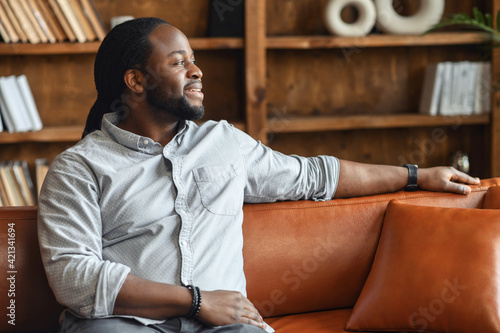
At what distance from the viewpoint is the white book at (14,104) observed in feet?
8.29

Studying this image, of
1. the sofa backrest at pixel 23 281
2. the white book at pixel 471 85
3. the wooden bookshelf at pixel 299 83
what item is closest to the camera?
the sofa backrest at pixel 23 281

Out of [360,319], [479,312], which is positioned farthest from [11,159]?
[479,312]

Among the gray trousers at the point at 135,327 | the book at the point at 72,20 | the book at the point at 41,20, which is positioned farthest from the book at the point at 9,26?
the gray trousers at the point at 135,327

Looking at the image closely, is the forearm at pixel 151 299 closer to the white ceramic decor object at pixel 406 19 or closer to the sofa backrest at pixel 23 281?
the sofa backrest at pixel 23 281

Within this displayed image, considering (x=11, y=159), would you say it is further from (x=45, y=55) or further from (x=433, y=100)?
(x=433, y=100)

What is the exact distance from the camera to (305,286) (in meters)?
1.53

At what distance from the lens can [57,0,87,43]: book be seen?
251 centimetres

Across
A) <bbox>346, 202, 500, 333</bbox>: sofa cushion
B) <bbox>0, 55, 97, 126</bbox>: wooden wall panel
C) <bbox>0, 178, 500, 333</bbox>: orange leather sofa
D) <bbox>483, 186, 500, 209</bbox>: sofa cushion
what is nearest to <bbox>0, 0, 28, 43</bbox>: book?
<bbox>0, 55, 97, 126</bbox>: wooden wall panel

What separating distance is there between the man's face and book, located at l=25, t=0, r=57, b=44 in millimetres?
1223

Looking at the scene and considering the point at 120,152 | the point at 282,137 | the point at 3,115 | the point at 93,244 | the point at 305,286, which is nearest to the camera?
the point at 93,244

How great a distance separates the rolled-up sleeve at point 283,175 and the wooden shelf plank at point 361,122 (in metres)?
1.18

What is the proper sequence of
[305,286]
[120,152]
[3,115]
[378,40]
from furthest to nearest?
[378,40] < [3,115] < [305,286] < [120,152]

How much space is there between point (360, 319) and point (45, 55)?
206 centimetres

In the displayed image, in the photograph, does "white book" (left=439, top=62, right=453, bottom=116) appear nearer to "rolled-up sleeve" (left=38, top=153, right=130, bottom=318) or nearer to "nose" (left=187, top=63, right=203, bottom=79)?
"nose" (left=187, top=63, right=203, bottom=79)
